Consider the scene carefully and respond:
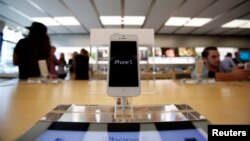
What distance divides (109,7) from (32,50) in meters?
3.24

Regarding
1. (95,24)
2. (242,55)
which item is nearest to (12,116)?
(95,24)

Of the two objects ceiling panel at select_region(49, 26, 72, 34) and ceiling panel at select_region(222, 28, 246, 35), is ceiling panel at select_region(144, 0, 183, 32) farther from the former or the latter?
ceiling panel at select_region(222, 28, 246, 35)

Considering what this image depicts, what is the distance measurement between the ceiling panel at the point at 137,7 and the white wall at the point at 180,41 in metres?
2.78

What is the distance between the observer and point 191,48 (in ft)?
26.9

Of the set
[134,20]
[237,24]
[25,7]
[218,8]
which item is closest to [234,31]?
[237,24]

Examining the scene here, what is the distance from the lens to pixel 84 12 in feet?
16.2

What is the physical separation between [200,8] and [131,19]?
1760 millimetres

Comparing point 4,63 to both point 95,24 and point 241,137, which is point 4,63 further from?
point 95,24

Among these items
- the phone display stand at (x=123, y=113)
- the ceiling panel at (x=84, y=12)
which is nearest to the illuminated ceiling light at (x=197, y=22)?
the ceiling panel at (x=84, y=12)

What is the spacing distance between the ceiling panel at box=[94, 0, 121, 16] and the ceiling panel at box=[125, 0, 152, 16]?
0.63 feet

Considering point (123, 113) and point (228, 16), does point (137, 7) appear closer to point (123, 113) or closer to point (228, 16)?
point (228, 16)

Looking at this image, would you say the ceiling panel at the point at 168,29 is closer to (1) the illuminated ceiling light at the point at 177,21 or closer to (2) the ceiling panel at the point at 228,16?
(1) the illuminated ceiling light at the point at 177,21

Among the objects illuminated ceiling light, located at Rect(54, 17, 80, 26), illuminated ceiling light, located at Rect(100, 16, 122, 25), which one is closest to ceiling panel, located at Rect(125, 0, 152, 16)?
illuminated ceiling light, located at Rect(100, 16, 122, 25)

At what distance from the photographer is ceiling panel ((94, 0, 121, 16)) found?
426 cm
